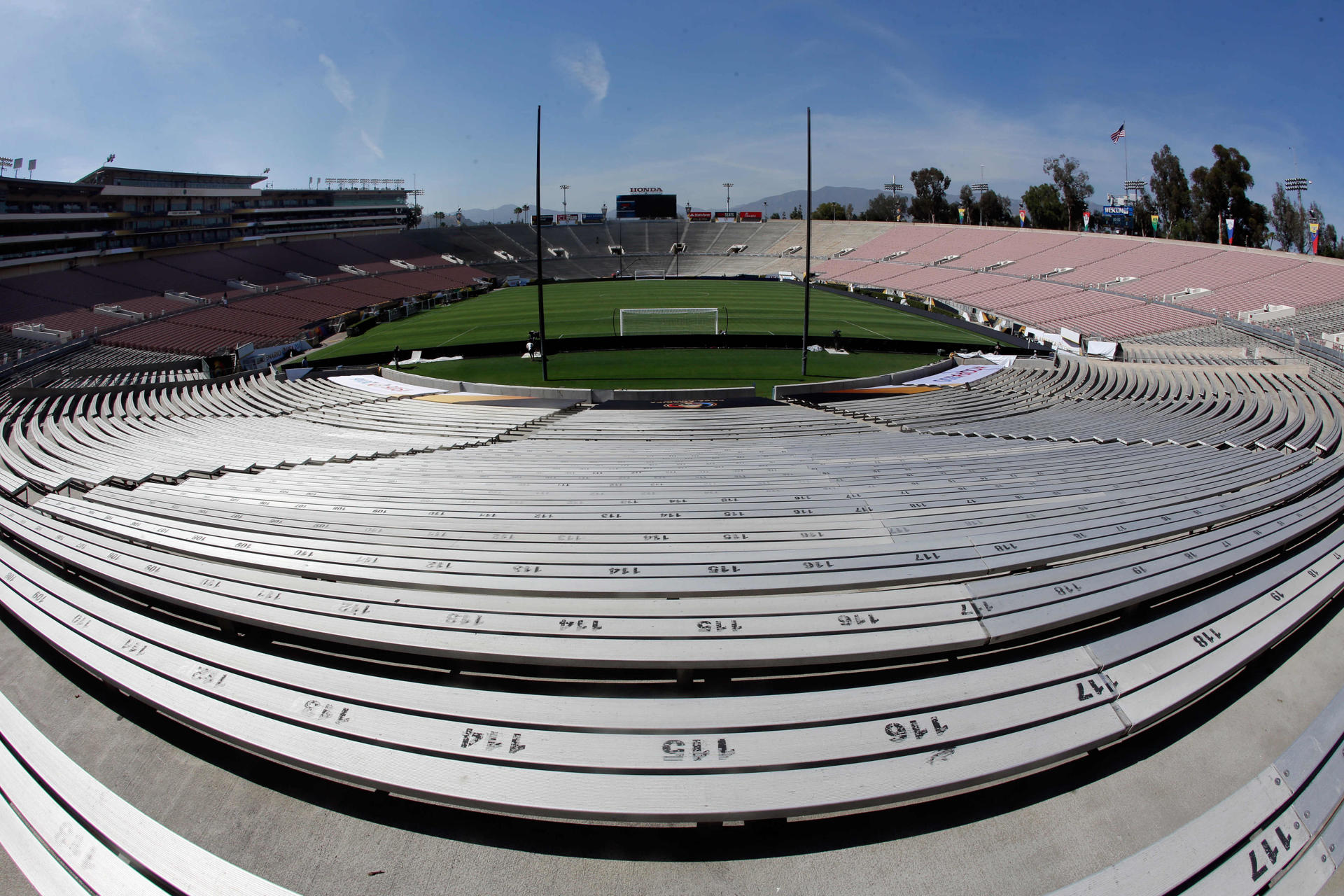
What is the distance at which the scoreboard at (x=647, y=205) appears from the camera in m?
91.2

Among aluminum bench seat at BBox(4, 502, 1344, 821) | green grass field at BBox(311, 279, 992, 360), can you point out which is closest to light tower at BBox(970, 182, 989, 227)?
green grass field at BBox(311, 279, 992, 360)

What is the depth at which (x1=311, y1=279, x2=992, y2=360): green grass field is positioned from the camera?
36969 mm

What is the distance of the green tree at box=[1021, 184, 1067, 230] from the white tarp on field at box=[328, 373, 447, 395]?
92.4m

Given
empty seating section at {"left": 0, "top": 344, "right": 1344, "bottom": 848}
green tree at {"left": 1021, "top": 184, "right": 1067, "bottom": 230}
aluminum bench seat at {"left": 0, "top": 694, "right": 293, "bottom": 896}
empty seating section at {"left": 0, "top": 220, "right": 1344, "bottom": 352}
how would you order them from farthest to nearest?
green tree at {"left": 1021, "top": 184, "right": 1067, "bottom": 230}, empty seating section at {"left": 0, "top": 220, "right": 1344, "bottom": 352}, empty seating section at {"left": 0, "top": 344, "right": 1344, "bottom": 848}, aluminum bench seat at {"left": 0, "top": 694, "right": 293, "bottom": 896}

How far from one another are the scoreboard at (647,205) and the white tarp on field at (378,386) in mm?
70208

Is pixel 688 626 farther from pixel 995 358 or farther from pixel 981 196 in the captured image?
pixel 981 196

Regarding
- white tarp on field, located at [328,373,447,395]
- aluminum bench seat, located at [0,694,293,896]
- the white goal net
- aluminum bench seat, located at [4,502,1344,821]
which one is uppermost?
the white goal net

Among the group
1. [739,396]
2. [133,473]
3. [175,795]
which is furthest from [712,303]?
[175,795]

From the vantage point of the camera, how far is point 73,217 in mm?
47969

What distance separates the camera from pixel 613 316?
4297 centimetres

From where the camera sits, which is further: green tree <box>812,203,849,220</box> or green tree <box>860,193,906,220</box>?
green tree <box>860,193,906,220</box>

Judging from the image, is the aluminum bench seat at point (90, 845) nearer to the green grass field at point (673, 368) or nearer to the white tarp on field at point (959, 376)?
the green grass field at point (673, 368)

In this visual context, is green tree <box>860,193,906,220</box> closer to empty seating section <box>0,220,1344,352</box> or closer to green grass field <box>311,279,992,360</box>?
empty seating section <box>0,220,1344,352</box>

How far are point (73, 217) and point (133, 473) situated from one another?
178ft
